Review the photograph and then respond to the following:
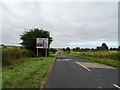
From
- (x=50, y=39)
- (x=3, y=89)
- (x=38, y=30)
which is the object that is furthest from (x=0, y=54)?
(x=50, y=39)

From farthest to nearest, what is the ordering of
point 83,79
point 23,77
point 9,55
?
point 9,55 < point 83,79 < point 23,77

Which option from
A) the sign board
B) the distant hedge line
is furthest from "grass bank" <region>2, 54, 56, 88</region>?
the sign board

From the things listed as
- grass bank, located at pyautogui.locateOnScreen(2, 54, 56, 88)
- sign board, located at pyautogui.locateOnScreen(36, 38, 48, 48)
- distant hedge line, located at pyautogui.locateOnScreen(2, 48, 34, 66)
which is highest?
sign board, located at pyautogui.locateOnScreen(36, 38, 48, 48)

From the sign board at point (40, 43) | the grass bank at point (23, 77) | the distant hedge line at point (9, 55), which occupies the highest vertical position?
the sign board at point (40, 43)

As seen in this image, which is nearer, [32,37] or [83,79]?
[83,79]

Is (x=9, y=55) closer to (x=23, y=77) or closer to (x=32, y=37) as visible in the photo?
(x=23, y=77)

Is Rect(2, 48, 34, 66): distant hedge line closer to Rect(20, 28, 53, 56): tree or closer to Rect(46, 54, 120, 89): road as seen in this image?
Rect(46, 54, 120, 89): road

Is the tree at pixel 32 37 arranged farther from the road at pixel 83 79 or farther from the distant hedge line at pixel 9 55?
the road at pixel 83 79

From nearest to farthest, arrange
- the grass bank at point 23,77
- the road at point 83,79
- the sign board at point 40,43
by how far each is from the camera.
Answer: the grass bank at point 23,77 < the road at point 83,79 < the sign board at point 40,43

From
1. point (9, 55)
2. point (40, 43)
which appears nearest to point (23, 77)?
point (9, 55)

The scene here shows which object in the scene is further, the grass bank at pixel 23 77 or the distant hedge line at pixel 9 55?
the distant hedge line at pixel 9 55

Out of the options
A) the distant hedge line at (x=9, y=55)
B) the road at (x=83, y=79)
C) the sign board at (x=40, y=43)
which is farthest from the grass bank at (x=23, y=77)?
the sign board at (x=40, y=43)

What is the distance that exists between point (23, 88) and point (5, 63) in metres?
11.2

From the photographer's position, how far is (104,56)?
28.2 m
